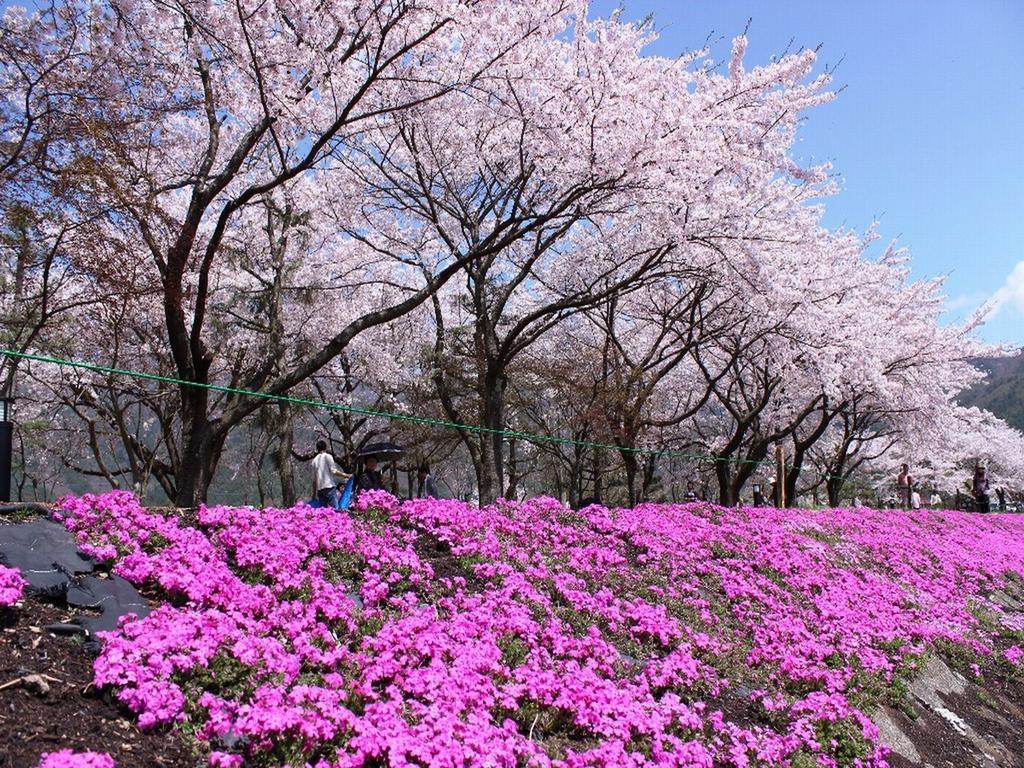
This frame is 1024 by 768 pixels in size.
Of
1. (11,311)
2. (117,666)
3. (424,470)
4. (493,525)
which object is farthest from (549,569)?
(11,311)

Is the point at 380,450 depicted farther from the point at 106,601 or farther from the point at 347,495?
the point at 106,601

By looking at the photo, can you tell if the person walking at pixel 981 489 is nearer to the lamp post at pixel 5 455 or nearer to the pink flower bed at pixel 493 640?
the pink flower bed at pixel 493 640

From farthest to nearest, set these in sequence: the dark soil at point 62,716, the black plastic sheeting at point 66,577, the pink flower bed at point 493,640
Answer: the black plastic sheeting at point 66,577, the pink flower bed at point 493,640, the dark soil at point 62,716

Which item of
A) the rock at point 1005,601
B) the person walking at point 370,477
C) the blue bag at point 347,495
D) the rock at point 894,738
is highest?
the person walking at point 370,477

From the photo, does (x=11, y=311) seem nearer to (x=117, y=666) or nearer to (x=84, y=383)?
(x=84, y=383)

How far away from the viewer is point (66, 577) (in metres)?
A: 4.46

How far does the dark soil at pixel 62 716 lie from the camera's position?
2955 mm

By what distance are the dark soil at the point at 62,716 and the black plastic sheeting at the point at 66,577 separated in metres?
0.30

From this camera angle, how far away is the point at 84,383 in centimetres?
1742

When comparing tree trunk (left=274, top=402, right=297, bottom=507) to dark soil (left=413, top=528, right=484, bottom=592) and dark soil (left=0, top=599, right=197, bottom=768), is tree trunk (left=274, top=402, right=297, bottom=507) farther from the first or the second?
dark soil (left=0, top=599, right=197, bottom=768)

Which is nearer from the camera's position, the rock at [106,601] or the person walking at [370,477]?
the rock at [106,601]

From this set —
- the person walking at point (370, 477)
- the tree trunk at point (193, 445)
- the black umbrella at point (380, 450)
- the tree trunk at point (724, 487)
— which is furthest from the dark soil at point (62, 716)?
the tree trunk at point (724, 487)

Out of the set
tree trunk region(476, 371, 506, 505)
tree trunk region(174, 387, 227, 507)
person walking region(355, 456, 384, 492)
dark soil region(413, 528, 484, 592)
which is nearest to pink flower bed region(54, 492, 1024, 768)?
dark soil region(413, 528, 484, 592)

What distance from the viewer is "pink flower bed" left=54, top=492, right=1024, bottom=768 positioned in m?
3.53
